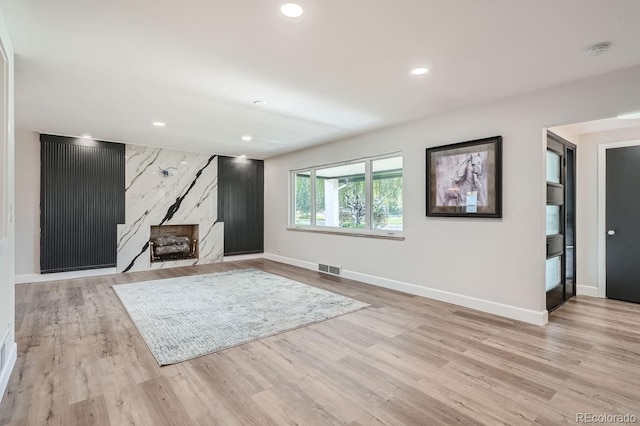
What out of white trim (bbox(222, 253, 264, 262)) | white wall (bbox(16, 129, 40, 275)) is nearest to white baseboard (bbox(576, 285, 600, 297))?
white trim (bbox(222, 253, 264, 262))

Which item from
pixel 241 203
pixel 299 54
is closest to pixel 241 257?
pixel 241 203

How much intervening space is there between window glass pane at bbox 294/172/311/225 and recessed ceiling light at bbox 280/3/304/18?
187 inches

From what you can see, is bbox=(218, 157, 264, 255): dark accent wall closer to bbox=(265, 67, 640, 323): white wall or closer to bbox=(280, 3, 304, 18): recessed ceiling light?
bbox=(265, 67, 640, 323): white wall

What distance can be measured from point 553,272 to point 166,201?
6766 mm

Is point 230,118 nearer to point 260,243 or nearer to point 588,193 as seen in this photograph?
point 260,243

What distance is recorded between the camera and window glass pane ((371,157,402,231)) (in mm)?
4918

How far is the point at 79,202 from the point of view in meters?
5.69

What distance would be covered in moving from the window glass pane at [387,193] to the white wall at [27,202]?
18.6 feet

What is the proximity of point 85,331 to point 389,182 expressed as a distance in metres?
4.29

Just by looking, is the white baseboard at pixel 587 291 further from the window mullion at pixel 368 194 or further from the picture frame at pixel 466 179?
the window mullion at pixel 368 194

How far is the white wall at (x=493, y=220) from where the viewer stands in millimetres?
3146

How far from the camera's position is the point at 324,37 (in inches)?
91.3

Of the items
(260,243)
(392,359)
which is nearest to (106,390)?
(392,359)

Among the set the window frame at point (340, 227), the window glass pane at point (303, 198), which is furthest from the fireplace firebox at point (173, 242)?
the window glass pane at point (303, 198)
